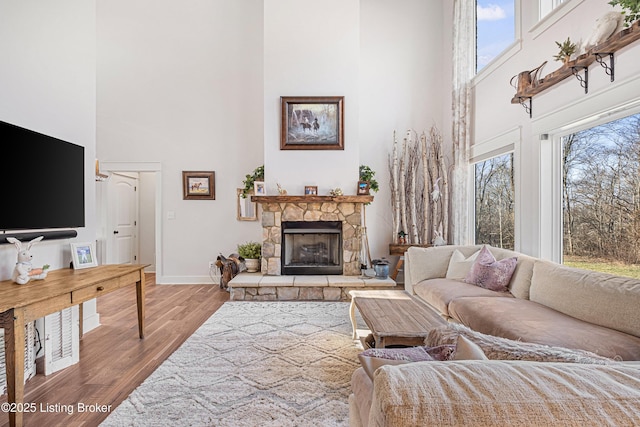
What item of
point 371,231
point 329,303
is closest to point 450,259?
point 329,303

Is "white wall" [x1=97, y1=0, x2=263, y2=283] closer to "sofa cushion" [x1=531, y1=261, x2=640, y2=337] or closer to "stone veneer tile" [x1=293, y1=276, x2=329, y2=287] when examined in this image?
"stone veneer tile" [x1=293, y1=276, x2=329, y2=287]

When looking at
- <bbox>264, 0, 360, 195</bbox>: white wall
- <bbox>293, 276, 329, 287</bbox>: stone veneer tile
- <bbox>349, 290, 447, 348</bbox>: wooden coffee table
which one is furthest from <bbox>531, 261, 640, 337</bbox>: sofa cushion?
<bbox>264, 0, 360, 195</bbox>: white wall

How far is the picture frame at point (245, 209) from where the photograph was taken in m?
5.96

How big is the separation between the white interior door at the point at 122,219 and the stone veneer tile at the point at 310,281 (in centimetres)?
353

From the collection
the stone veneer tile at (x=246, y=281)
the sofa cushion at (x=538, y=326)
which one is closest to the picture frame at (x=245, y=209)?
the stone veneer tile at (x=246, y=281)

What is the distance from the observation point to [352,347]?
306 centimetres

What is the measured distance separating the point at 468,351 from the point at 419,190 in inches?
194

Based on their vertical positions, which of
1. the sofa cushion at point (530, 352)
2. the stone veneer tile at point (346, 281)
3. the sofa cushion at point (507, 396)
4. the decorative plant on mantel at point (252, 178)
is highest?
the decorative plant on mantel at point (252, 178)

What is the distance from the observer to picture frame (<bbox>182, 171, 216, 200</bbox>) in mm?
5965

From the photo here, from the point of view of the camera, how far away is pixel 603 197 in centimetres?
290

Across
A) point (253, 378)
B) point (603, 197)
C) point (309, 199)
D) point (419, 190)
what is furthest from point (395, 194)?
point (253, 378)

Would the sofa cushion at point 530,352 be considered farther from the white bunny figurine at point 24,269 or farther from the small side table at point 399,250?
the small side table at point 399,250

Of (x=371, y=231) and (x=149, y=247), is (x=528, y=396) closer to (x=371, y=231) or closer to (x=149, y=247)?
(x=371, y=231)

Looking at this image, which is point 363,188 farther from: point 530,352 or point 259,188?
point 530,352
